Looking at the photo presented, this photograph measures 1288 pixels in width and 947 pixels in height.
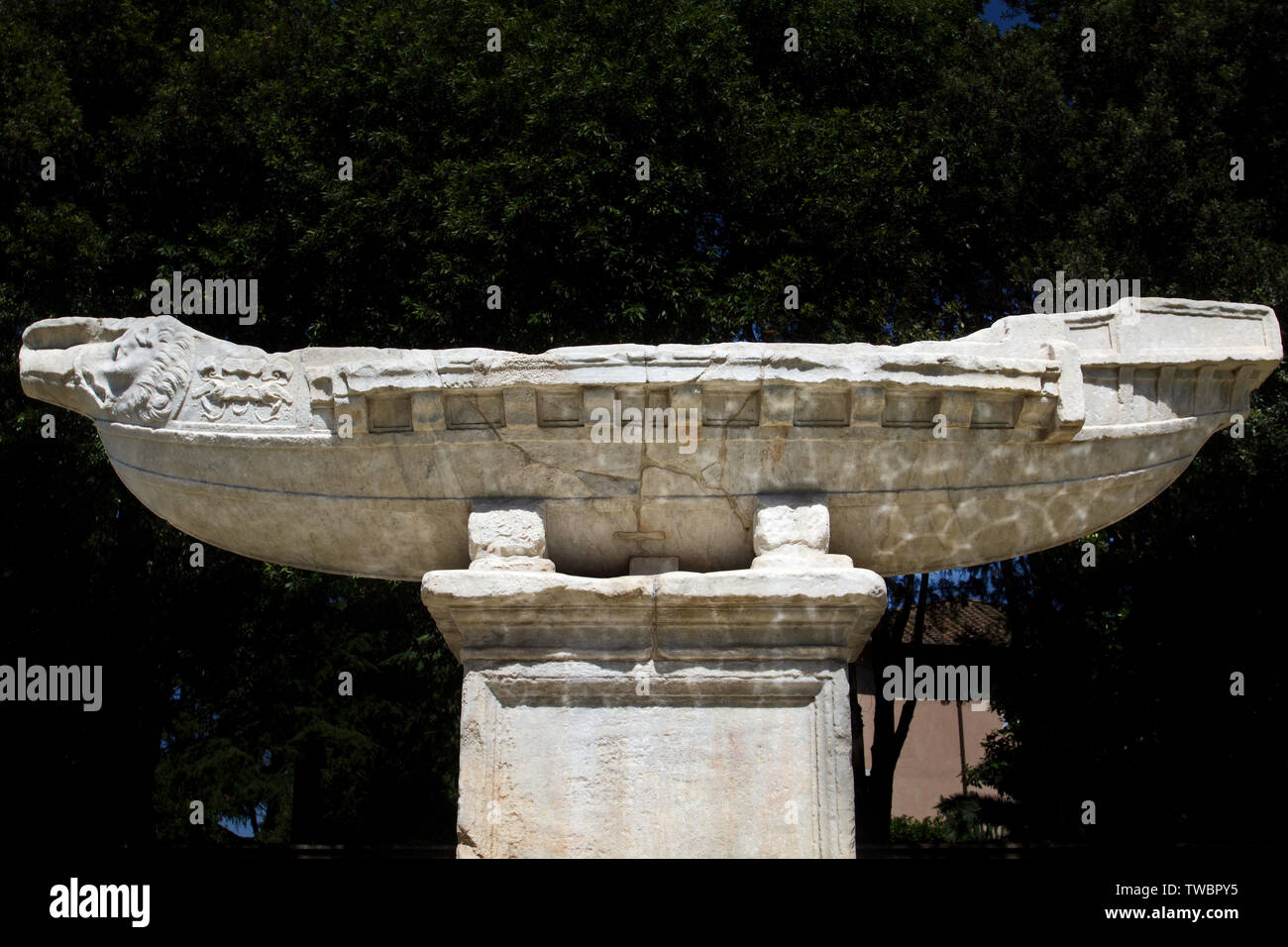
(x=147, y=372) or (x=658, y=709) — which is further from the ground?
(x=147, y=372)

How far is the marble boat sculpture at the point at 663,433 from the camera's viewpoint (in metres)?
4.77

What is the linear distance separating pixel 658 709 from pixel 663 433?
1.04m

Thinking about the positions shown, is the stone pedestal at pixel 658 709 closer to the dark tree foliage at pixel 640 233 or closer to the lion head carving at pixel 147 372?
the lion head carving at pixel 147 372

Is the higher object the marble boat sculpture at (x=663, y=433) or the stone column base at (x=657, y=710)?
the marble boat sculpture at (x=663, y=433)

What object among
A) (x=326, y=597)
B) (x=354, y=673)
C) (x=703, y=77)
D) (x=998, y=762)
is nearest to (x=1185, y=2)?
(x=703, y=77)

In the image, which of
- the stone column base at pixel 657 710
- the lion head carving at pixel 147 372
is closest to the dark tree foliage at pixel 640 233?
the lion head carving at pixel 147 372

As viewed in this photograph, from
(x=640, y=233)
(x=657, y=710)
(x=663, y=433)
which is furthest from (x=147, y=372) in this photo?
(x=640, y=233)

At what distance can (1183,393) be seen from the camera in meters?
5.30

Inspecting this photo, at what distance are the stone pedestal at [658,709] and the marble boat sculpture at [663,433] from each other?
400 mm

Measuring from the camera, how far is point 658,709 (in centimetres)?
469

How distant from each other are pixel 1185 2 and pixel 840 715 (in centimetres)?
1191

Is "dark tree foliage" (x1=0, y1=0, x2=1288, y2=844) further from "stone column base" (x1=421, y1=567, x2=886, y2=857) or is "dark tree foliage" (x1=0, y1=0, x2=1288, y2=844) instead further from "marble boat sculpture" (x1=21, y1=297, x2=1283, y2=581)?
"stone column base" (x1=421, y1=567, x2=886, y2=857)

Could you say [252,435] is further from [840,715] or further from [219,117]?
[219,117]

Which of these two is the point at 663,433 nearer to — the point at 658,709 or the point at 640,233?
the point at 658,709
